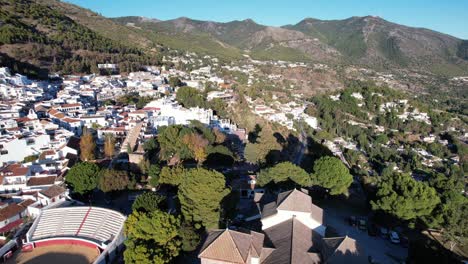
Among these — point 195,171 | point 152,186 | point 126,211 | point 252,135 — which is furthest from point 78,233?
point 252,135

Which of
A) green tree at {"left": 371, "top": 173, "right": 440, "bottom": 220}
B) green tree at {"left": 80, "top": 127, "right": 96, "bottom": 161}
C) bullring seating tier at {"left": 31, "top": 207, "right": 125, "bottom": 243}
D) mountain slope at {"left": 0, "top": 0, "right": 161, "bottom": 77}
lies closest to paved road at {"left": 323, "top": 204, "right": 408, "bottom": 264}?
green tree at {"left": 371, "top": 173, "right": 440, "bottom": 220}

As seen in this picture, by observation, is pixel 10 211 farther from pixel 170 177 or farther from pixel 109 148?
pixel 109 148

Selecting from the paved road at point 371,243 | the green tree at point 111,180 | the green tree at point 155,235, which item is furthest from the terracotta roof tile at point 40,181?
the paved road at point 371,243

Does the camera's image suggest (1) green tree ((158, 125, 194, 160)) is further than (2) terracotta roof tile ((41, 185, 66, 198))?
Yes

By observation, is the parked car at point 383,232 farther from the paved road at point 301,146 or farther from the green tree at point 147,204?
the paved road at point 301,146

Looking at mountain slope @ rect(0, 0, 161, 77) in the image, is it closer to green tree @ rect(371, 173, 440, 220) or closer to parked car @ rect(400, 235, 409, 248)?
green tree @ rect(371, 173, 440, 220)

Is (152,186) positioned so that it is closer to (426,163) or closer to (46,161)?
(46,161)
